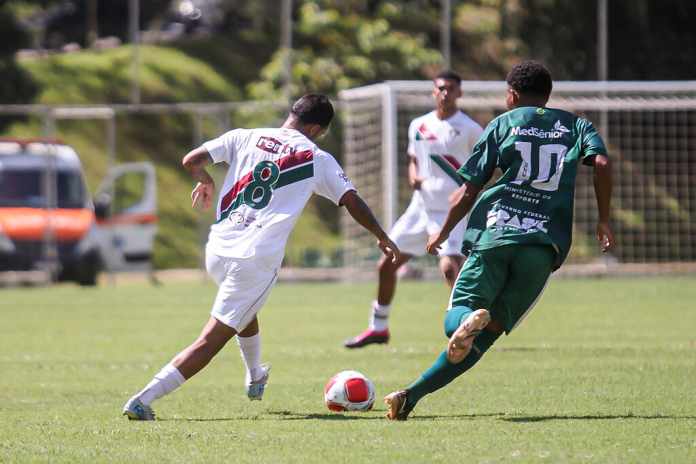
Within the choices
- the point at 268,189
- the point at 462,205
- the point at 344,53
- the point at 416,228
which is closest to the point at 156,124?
the point at 344,53

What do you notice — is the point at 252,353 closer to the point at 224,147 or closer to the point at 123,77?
the point at 224,147

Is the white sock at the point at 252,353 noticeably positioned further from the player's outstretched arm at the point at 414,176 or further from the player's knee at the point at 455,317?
the player's outstretched arm at the point at 414,176

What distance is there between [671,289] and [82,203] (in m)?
11.0

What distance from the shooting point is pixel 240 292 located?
27.5 feet

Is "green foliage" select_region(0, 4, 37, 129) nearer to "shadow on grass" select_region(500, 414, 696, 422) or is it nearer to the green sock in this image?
the green sock

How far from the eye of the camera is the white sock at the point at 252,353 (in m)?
9.08

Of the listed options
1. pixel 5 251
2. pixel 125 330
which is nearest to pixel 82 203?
pixel 5 251

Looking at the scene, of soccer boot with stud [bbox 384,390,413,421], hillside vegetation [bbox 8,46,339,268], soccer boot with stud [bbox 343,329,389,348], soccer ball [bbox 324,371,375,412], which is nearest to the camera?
soccer boot with stud [bbox 384,390,413,421]

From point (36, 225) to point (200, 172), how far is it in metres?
17.5

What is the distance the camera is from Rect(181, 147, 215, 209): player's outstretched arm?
8.41m

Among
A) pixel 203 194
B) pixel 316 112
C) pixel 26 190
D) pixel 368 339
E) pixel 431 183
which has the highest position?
pixel 316 112

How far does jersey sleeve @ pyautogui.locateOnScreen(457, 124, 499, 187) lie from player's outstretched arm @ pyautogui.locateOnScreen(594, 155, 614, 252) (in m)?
0.58

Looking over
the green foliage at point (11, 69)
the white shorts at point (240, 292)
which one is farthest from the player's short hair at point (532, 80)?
the green foliage at point (11, 69)

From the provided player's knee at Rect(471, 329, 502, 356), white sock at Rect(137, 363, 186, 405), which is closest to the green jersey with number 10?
player's knee at Rect(471, 329, 502, 356)
